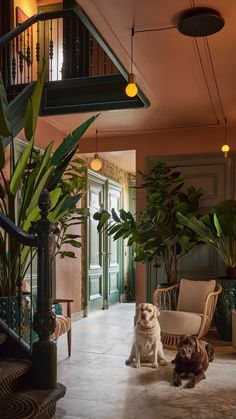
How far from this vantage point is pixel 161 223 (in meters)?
5.61

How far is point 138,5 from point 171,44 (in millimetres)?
619

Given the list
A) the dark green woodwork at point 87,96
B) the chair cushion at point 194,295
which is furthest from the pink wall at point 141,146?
the chair cushion at point 194,295

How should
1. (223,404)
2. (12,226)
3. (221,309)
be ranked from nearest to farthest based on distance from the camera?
1. (12,226)
2. (223,404)
3. (221,309)

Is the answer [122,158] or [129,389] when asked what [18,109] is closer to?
[129,389]

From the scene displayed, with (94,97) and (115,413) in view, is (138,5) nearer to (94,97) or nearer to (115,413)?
(94,97)

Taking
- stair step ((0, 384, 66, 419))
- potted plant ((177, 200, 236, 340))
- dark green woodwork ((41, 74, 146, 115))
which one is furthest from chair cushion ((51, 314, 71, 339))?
dark green woodwork ((41, 74, 146, 115))

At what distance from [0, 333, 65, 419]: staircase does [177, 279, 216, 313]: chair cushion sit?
2456 millimetres

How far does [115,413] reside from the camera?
2.80 meters

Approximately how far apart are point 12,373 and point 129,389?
3.66 ft

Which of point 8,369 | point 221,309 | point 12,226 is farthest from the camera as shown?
point 221,309

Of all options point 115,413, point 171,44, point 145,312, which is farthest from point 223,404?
point 171,44

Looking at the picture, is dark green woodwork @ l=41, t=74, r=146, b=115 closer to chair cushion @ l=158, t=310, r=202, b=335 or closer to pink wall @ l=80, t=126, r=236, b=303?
pink wall @ l=80, t=126, r=236, b=303

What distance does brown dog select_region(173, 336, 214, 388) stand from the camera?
3.38 m

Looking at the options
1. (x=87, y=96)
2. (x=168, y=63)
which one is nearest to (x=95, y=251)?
(x=87, y=96)
